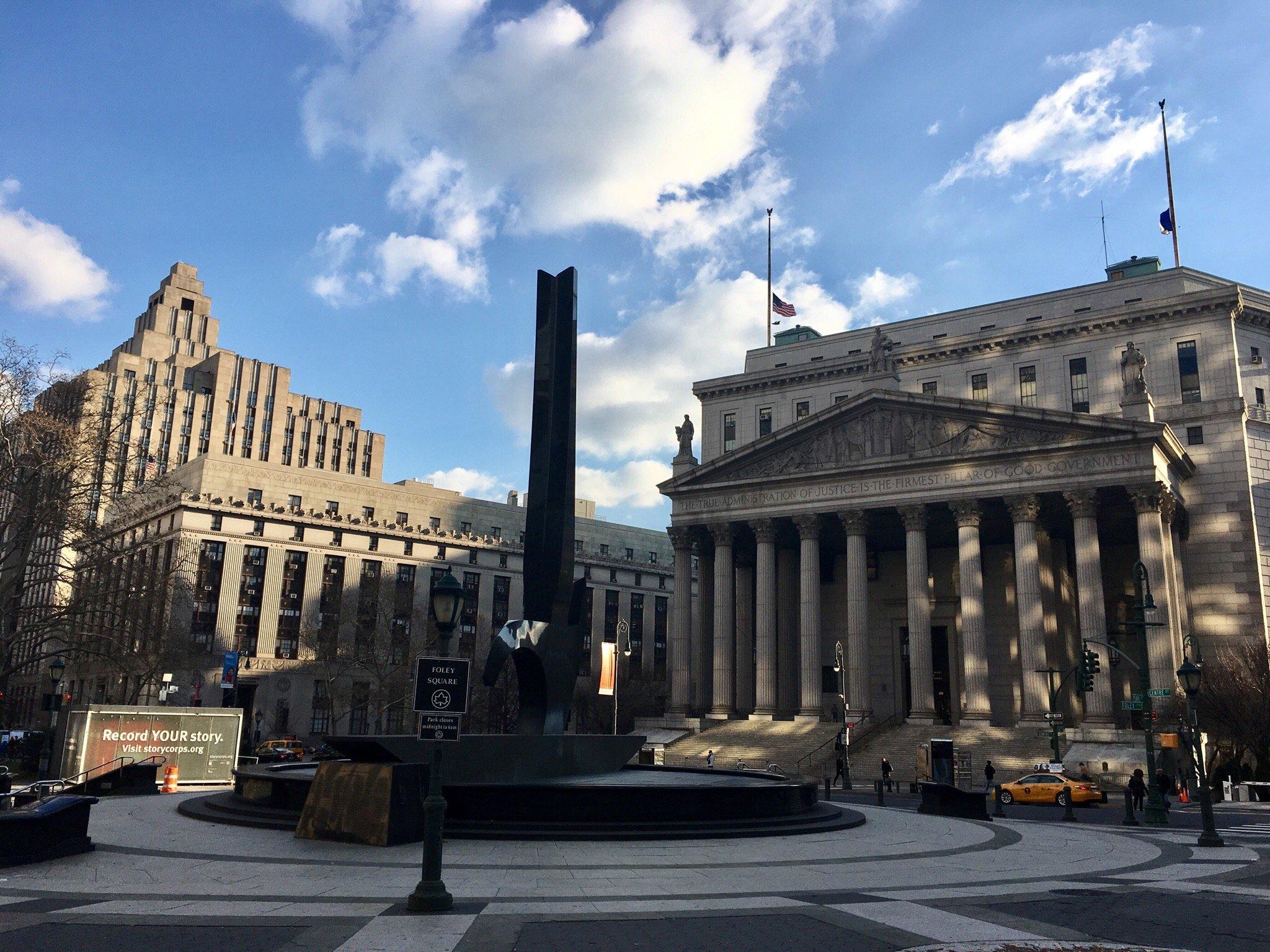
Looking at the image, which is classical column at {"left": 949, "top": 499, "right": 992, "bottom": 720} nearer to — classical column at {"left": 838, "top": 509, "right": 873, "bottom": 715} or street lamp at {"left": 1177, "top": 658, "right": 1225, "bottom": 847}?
classical column at {"left": 838, "top": 509, "right": 873, "bottom": 715}

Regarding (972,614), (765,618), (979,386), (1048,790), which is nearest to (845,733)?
(1048,790)

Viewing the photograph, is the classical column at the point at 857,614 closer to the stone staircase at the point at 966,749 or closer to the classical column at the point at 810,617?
the classical column at the point at 810,617

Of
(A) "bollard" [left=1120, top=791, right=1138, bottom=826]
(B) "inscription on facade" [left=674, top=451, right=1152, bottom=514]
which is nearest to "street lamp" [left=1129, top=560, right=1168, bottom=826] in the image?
(A) "bollard" [left=1120, top=791, right=1138, bottom=826]

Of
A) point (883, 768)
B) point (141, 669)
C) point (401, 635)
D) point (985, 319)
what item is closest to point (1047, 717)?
point (883, 768)

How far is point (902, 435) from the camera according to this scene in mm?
60219

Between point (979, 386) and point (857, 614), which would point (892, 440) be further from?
point (979, 386)

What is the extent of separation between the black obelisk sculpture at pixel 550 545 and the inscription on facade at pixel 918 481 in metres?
39.0

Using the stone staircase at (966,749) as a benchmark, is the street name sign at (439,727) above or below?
above

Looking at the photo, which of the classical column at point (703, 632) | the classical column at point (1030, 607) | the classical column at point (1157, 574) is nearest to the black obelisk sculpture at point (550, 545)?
the classical column at point (1030, 607)

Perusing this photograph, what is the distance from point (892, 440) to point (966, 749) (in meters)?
19.2

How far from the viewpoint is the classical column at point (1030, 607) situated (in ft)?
172

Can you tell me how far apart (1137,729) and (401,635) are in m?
59.0

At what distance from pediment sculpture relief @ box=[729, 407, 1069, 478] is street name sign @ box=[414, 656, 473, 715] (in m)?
49.1

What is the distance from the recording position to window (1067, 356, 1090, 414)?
223ft
